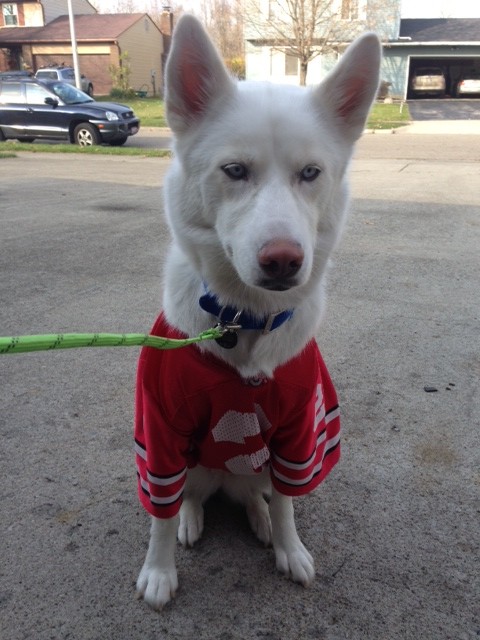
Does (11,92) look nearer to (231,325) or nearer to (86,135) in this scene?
(86,135)

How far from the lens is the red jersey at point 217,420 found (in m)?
1.83

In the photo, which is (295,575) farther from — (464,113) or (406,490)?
(464,113)

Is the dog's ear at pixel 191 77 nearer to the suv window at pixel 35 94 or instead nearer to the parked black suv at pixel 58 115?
the parked black suv at pixel 58 115

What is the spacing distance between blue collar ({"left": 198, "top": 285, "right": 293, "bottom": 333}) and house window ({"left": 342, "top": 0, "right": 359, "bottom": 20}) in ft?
98.2

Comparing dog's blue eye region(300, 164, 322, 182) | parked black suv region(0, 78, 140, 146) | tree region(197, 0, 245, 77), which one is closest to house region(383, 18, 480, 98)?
tree region(197, 0, 245, 77)

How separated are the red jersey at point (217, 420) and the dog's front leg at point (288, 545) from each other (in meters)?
0.12

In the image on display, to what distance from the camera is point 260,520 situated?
2.26 metres

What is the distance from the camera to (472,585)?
1984mm

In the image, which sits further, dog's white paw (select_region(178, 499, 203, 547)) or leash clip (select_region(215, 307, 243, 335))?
dog's white paw (select_region(178, 499, 203, 547))

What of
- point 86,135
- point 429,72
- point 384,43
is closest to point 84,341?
point 86,135

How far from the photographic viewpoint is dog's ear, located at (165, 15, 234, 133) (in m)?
1.85

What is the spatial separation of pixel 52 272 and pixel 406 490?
143 inches

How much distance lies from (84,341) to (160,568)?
3.06 ft

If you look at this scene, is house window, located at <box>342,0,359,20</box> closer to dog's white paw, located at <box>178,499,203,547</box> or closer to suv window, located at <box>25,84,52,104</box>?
suv window, located at <box>25,84,52,104</box>
